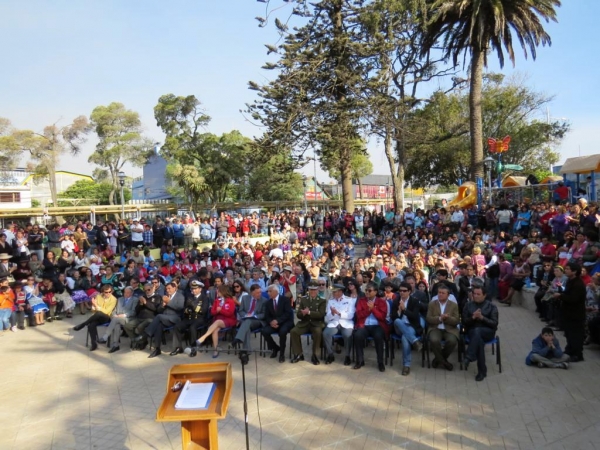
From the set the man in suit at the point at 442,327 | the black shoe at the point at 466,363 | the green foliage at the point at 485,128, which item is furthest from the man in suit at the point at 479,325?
the green foliage at the point at 485,128

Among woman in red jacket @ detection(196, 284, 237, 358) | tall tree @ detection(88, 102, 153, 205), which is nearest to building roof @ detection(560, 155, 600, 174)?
woman in red jacket @ detection(196, 284, 237, 358)

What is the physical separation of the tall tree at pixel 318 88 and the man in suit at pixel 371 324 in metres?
14.7

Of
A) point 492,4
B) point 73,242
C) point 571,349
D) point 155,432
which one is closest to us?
point 155,432

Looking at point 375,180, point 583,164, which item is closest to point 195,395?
point 583,164

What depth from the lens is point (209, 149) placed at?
1171 inches

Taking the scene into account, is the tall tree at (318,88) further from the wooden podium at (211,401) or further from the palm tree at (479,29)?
the wooden podium at (211,401)

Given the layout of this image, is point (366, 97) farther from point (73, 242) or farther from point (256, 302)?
point (256, 302)

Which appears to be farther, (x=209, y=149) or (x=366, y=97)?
(x=209, y=149)

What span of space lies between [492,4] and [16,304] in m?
20.6

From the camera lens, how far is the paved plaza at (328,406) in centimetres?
511

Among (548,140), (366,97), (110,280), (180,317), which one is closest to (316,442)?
(180,317)

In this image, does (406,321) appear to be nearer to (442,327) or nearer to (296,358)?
(442,327)

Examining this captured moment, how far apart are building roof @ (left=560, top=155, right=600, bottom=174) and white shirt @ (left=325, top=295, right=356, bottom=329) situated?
13.7m

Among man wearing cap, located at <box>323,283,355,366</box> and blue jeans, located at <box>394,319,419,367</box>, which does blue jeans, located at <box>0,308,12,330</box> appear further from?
blue jeans, located at <box>394,319,419,367</box>
